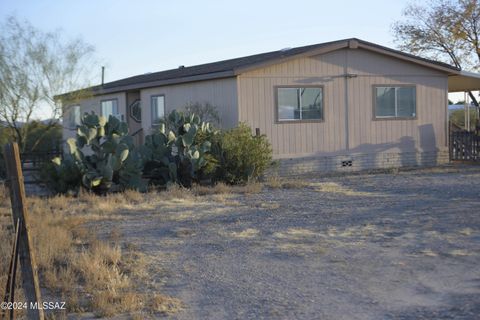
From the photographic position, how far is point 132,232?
10352mm

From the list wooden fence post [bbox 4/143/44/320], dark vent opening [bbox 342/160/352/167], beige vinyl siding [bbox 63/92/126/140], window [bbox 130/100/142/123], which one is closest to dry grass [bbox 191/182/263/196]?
dark vent opening [bbox 342/160/352/167]

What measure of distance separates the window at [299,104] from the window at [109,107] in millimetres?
8117

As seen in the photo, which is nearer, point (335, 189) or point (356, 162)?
point (335, 189)

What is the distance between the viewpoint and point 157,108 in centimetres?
2173

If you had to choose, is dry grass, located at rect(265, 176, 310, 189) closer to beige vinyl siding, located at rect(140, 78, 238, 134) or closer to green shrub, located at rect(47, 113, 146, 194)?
beige vinyl siding, located at rect(140, 78, 238, 134)

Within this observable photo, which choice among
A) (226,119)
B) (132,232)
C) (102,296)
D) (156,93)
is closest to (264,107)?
(226,119)

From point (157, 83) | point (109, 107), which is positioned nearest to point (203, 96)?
point (157, 83)

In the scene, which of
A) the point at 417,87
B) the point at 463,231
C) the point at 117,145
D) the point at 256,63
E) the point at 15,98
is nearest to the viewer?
the point at 463,231

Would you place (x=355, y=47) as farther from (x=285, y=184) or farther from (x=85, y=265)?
(x=85, y=265)

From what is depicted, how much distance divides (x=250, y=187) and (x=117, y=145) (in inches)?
123

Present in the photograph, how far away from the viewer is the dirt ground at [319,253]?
6379 mm

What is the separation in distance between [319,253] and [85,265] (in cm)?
287

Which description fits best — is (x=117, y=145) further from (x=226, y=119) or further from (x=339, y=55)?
(x=339, y=55)

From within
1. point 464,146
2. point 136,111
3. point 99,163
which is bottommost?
point 99,163
